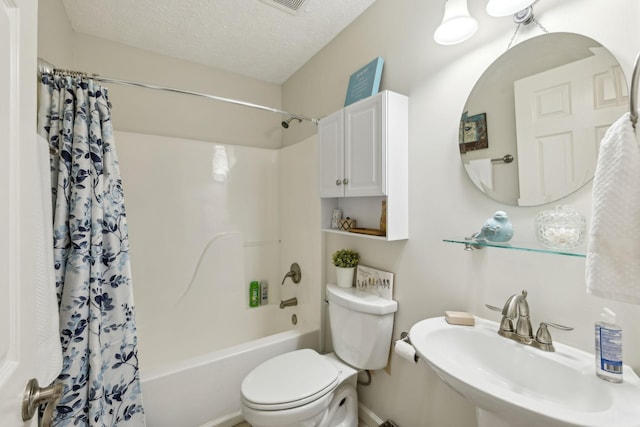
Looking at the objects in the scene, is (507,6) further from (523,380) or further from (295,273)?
(295,273)

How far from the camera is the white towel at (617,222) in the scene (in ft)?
1.90

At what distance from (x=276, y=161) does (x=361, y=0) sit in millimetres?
1323

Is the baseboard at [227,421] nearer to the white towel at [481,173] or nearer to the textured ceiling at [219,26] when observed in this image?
the white towel at [481,173]

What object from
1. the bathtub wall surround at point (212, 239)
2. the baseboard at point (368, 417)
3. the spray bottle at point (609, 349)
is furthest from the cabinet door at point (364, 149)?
the baseboard at point (368, 417)

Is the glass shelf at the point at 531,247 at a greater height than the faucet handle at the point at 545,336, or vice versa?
the glass shelf at the point at 531,247

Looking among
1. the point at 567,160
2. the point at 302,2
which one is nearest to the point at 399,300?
the point at 567,160

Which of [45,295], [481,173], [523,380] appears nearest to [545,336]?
[523,380]

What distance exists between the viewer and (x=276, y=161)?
8.07 feet

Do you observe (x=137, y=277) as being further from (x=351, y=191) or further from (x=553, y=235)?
(x=553, y=235)

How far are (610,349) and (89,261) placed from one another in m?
1.72

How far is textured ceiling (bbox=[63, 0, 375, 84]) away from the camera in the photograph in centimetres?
162

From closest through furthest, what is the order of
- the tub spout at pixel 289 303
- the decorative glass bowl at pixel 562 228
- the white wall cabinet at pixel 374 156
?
1. the decorative glass bowl at pixel 562 228
2. the white wall cabinet at pixel 374 156
3. the tub spout at pixel 289 303

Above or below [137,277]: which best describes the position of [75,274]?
above

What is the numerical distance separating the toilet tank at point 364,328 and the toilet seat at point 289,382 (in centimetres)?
15
